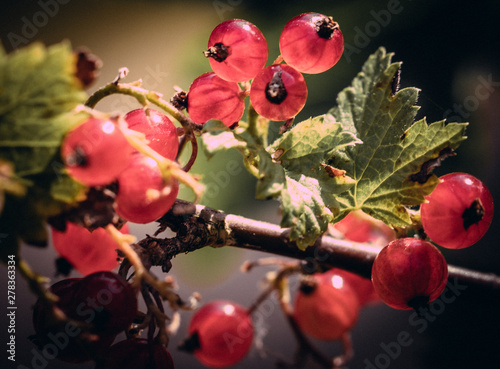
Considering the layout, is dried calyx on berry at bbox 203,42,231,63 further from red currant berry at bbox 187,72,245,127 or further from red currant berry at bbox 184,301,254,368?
red currant berry at bbox 184,301,254,368

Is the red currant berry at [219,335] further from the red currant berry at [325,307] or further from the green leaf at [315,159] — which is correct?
the green leaf at [315,159]

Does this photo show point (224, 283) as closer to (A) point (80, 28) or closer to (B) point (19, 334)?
(B) point (19, 334)

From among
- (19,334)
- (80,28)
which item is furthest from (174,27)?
(19,334)

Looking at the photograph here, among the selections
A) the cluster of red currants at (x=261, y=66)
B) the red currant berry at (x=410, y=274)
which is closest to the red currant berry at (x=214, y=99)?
the cluster of red currants at (x=261, y=66)

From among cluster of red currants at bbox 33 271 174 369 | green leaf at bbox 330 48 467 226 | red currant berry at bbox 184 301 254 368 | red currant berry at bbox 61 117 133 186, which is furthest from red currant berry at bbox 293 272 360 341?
red currant berry at bbox 61 117 133 186

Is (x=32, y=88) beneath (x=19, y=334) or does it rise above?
above

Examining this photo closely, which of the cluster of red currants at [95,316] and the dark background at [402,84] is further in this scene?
the dark background at [402,84]
